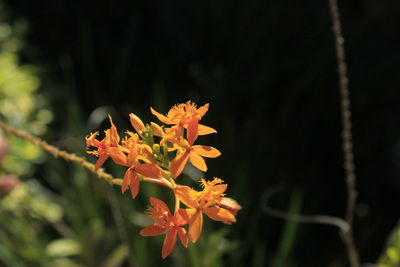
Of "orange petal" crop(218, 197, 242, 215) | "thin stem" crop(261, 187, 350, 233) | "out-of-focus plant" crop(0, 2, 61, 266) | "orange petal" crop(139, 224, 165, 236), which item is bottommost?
"orange petal" crop(139, 224, 165, 236)

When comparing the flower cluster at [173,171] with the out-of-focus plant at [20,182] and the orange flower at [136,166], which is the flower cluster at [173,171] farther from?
the out-of-focus plant at [20,182]

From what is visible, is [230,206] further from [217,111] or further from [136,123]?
[217,111]

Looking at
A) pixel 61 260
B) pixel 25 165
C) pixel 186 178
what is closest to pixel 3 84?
pixel 25 165

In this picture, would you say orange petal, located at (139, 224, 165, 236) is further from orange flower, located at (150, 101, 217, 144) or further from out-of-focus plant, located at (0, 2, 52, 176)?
out-of-focus plant, located at (0, 2, 52, 176)

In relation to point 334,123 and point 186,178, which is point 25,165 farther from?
point 334,123

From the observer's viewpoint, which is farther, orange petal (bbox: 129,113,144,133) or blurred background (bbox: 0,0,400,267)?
blurred background (bbox: 0,0,400,267)

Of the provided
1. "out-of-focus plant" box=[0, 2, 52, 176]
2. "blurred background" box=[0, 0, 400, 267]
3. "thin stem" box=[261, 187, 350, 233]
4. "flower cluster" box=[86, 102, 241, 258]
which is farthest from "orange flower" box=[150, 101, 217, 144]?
"out-of-focus plant" box=[0, 2, 52, 176]

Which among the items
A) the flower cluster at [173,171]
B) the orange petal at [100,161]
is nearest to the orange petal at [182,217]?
the flower cluster at [173,171]
